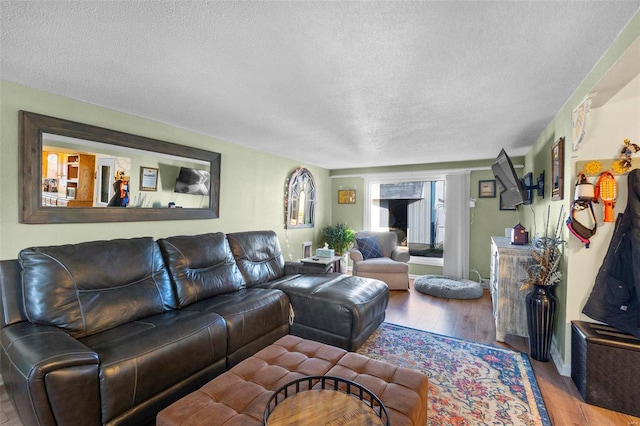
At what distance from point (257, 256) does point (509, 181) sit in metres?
3.00

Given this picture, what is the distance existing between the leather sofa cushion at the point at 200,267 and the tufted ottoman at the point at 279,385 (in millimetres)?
1055

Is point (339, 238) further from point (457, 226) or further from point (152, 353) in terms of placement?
point (152, 353)

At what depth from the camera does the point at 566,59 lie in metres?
1.64

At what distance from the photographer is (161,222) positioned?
2928 mm

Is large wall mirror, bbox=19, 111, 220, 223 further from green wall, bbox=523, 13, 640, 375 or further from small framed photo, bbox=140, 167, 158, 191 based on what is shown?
green wall, bbox=523, 13, 640, 375

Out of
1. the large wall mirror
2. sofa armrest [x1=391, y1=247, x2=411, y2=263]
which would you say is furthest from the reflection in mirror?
sofa armrest [x1=391, y1=247, x2=411, y2=263]

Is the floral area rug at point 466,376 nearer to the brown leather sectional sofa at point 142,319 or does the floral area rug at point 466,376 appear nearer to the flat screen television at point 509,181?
the brown leather sectional sofa at point 142,319

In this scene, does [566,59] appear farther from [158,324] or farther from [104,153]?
[104,153]

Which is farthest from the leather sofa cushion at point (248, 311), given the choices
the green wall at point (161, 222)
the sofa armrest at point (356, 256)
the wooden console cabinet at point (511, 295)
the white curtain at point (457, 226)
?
the white curtain at point (457, 226)

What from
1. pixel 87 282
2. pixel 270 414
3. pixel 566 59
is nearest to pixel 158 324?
pixel 87 282

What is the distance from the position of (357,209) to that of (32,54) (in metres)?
5.04

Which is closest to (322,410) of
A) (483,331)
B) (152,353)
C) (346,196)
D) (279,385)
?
(279,385)

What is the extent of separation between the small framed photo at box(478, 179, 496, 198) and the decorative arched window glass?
9.76ft

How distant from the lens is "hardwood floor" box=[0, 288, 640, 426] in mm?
1717
